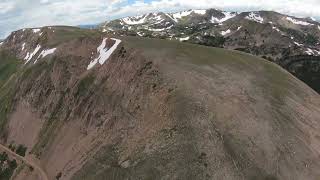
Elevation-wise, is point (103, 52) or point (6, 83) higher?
point (103, 52)

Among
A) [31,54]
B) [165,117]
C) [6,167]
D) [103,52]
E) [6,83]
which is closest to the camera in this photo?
[165,117]

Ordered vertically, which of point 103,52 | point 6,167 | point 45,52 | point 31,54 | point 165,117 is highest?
point 165,117

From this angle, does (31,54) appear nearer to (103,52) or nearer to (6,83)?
(6,83)

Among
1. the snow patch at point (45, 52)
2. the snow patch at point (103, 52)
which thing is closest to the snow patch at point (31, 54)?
the snow patch at point (45, 52)

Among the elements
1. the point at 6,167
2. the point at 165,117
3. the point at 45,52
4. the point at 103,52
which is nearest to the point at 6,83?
the point at 45,52

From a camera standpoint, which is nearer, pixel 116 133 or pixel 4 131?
pixel 116 133

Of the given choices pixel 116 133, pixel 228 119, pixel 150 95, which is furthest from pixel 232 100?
pixel 116 133

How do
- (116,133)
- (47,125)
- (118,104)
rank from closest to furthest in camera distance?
1. (116,133)
2. (118,104)
3. (47,125)

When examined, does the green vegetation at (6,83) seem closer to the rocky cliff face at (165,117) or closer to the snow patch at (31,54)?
the rocky cliff face at (165,117)

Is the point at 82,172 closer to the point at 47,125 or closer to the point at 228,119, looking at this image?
the point at 228,119
